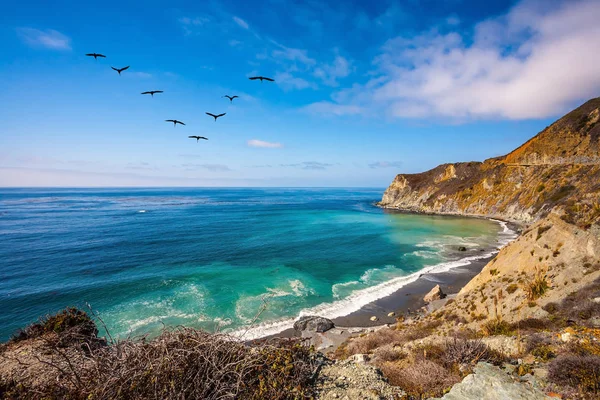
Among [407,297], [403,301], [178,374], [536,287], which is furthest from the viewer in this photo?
[407,297]

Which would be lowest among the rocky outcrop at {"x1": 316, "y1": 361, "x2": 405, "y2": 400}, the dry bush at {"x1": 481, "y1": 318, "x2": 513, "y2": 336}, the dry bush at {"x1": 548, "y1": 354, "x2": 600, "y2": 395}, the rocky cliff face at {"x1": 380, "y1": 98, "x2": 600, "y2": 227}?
the dry bush at {"x1": 481, "y1": 318, "x2": 513, "y2": 336}

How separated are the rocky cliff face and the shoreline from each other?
3195 centimetres

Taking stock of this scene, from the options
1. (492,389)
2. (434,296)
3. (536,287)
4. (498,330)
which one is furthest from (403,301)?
(492,389)

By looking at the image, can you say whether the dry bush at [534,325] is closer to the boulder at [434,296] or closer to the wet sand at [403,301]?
the wet sand at [403,301]

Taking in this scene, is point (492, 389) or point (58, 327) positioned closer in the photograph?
point (492, 389)

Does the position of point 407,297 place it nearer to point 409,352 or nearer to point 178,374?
point 409,352

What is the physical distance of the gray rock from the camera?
203 inches

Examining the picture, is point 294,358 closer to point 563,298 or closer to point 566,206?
point 563,298

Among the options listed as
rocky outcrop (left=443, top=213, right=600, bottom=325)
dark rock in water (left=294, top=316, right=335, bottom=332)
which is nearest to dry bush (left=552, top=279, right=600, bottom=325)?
rocky outcrop (left=443, top=213, right=600, bottom=325)

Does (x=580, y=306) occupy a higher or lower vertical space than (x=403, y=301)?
higher

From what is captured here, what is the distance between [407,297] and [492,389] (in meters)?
21.0

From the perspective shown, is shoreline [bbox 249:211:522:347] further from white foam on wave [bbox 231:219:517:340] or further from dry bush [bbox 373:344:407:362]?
dry bush [bbox 373:344:407:362]

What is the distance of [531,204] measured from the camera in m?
64.1

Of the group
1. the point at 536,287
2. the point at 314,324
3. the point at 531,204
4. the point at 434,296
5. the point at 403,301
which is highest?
the point at 531,204
